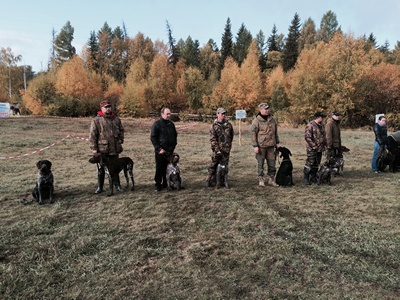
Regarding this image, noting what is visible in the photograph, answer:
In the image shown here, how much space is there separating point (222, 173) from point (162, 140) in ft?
4.82

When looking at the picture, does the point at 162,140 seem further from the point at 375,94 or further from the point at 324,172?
the point at 375,94

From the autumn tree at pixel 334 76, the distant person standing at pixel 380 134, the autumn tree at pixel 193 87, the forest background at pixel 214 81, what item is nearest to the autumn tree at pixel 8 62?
the forest background at pixel 214 81

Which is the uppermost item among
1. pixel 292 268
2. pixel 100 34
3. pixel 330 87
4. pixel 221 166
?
pixel 100 34

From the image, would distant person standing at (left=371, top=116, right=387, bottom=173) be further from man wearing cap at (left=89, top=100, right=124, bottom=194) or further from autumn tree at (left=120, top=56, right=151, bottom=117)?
autumn tree at (left=120, top=56, right=151, bottom=117)

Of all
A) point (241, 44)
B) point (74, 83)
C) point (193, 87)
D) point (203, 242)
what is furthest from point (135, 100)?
point (241, 44)

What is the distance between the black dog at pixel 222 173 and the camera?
6.09 metres

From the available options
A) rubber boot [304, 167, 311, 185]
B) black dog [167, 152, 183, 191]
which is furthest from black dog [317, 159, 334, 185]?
black dog [167, 152, 183, 191]

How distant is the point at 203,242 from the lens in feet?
11.9

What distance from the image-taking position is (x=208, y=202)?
5.22 m

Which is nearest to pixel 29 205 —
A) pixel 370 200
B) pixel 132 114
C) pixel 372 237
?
pixel 372 237

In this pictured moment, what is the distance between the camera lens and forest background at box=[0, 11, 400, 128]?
27.8m

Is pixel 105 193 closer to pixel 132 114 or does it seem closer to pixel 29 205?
pixel 29 205

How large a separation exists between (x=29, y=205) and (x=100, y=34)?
53.3 m

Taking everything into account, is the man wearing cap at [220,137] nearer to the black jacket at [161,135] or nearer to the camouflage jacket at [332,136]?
the black jacket at [161,135]
